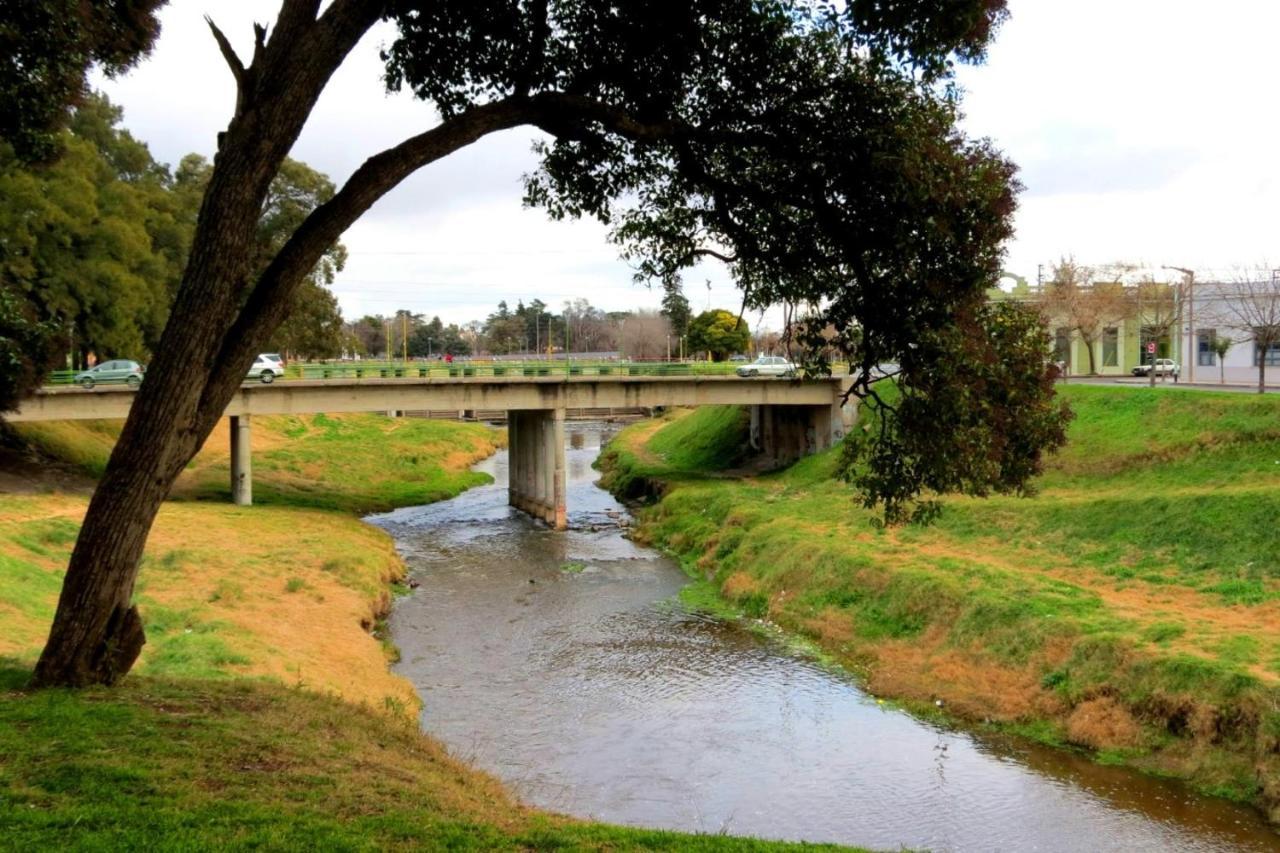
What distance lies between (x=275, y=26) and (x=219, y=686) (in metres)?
8.73

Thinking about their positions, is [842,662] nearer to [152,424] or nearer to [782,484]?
[152,424]

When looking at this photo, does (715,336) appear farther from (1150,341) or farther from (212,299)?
(212,299)

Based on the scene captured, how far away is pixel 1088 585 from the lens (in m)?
25.3

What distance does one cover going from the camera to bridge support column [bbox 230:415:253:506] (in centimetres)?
4209

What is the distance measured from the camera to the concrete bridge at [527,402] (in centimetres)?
4206

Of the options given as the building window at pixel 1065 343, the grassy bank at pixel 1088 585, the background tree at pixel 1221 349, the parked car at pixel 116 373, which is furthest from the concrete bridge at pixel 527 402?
the building window at pixel 1065 343

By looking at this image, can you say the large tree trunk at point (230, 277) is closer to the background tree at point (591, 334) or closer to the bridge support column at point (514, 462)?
the bridge support column at point (514, 462)

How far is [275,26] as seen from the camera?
1059cm

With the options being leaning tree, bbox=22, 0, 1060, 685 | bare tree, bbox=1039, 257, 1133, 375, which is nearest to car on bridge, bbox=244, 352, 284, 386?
leaning tree, bbox=22, 0, 1060, 685

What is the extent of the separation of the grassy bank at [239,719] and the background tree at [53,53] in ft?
25.0

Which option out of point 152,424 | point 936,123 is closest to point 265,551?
point 152,424

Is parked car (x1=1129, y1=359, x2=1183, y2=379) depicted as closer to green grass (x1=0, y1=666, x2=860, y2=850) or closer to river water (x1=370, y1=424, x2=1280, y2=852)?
river water (x1=370, y1=424, x2=1280, y2=852)

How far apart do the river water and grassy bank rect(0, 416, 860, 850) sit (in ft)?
6.29

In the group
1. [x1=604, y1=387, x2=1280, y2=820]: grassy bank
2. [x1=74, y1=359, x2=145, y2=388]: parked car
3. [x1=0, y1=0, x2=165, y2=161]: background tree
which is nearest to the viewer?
[x1=0, y1=0, x2=165, y2=161]: background tree
